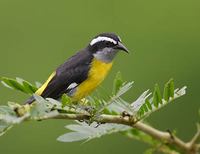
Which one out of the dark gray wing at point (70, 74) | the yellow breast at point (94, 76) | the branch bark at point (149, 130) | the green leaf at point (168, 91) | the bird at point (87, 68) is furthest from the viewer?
the yellow breast at point (94, 76)

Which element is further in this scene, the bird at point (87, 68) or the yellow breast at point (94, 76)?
the yellow breast at point (94, 76)

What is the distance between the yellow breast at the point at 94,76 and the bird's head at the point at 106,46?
0.03m

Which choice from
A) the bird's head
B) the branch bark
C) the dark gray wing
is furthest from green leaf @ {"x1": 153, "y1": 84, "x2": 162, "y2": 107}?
the bird's head

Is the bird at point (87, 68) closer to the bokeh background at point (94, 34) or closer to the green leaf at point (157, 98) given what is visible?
the green leaf at point (157, 98)

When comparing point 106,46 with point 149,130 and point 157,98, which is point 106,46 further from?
point 149,130

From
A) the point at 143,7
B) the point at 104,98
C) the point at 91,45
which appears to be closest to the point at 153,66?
the point at 143,7

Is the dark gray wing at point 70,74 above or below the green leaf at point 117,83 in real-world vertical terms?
below

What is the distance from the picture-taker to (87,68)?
288 centimetres

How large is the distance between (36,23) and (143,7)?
1080mm

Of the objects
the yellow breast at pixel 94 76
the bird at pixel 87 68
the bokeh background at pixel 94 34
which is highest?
the bird at pixel 87 68

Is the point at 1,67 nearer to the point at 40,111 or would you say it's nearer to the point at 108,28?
the point at 108,28

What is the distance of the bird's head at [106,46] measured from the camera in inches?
109

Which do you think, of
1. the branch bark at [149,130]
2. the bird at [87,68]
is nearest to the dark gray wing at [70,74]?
the bird at [87,68]

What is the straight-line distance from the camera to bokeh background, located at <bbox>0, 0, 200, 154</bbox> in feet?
18.6
